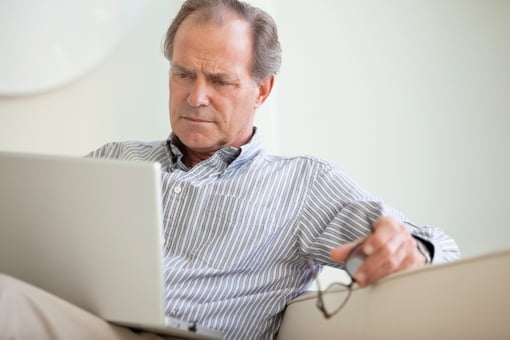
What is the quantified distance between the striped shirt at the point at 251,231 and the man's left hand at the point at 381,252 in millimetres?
285

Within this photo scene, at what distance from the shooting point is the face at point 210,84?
1905mm

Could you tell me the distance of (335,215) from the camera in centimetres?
174

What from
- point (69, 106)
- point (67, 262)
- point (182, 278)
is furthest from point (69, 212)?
point (69, 106)

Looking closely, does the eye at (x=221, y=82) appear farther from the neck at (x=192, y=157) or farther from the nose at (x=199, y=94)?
the neck at (x=192, y=157)

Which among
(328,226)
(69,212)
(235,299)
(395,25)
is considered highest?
(395,25)

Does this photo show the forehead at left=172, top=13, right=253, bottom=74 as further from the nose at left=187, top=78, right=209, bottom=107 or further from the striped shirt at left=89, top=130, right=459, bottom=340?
the striped shirt at left=89, top=130, right=459, bottom=340

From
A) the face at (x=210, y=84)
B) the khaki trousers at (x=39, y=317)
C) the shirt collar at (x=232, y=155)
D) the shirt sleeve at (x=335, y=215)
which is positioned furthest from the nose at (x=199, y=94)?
the khaki trousers at (x=39, y=317)

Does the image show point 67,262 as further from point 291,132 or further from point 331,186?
point 291,132

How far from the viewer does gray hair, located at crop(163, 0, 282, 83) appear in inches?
78.1

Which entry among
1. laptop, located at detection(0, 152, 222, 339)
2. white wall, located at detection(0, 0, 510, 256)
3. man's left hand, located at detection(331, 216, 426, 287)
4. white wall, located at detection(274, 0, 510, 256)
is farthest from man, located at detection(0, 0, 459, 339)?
white wall, located at detection(274, 0, 510, 256)

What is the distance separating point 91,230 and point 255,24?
0.89 meters

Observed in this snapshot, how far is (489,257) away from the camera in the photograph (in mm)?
1201

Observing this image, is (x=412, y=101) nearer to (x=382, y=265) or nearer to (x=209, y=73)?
(x=209, y=73)

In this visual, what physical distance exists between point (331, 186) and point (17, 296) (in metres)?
0.75
